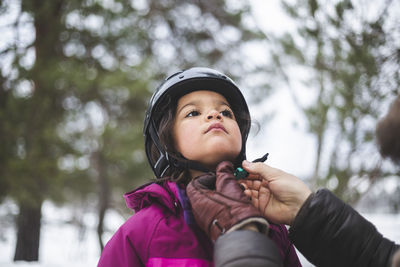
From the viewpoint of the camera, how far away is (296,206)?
1540 millimetres

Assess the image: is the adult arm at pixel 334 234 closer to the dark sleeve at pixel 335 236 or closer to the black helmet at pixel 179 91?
the dark sleeve at pixel 335 236

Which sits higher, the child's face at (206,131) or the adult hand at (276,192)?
the child's face at (206,131)

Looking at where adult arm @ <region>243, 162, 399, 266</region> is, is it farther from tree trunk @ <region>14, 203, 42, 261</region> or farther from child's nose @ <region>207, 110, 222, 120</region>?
tree trunk @ <region>14, 203, 42, 261</region>

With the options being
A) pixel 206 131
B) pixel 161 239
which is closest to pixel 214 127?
pixel 206 131

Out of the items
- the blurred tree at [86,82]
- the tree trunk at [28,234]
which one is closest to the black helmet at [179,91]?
the blurred tree at [86,82]

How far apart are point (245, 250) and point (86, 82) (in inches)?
240

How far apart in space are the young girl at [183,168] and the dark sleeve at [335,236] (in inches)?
6.9

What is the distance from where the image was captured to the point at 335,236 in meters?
1.39

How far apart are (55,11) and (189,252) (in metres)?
6.10

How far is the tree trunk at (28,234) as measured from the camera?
723 centimetres

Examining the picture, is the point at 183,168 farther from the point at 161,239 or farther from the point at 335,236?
the point at 335,236

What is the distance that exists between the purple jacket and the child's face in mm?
270

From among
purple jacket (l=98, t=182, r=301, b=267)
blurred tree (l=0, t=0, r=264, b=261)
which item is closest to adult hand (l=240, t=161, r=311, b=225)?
purple jacket (l=98, t=182, r=301, b=267)

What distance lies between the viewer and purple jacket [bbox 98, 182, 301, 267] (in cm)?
152
